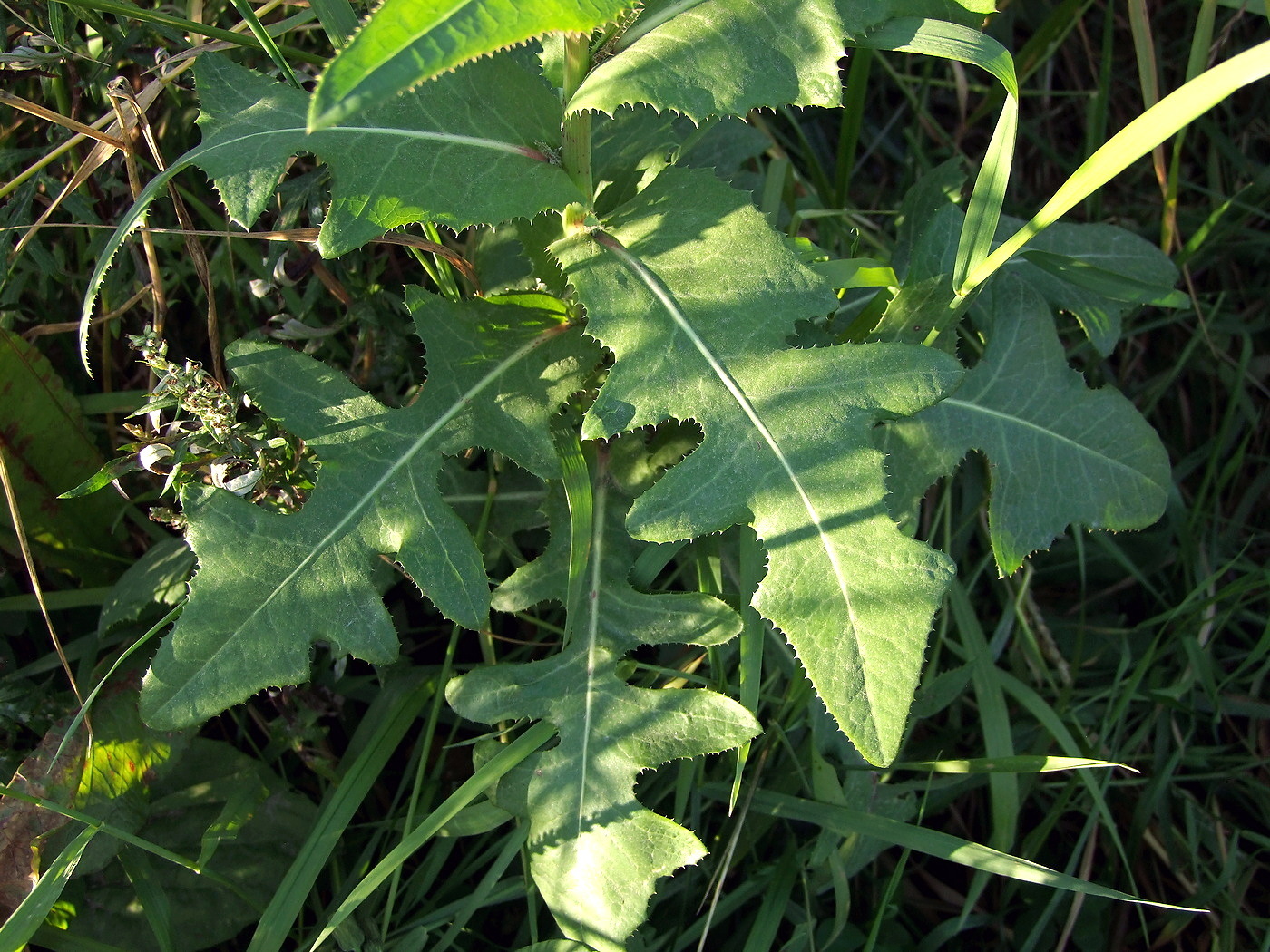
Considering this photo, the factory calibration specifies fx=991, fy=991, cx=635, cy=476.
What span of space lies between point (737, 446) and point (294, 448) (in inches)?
39.1

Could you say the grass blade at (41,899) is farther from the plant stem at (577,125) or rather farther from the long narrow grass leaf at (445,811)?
the plant stem at (577,125)

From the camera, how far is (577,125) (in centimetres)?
184

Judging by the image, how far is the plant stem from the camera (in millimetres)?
1765

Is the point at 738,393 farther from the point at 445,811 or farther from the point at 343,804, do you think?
the point at 343,804

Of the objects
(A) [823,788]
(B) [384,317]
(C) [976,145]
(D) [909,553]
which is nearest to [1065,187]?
(D) [909,553]

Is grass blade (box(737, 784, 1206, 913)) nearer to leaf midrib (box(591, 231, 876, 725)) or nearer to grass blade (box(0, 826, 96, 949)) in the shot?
leaf midrib (box(591, 231, 876, 725))

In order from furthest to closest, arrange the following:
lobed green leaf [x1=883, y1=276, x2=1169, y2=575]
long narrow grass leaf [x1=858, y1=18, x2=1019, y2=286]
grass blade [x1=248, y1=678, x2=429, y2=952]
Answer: lobed green leaf [x1=883, y1=276, x2=1169, y2=575] → grass blade [x1=248, y1=678, x2=429, y2=952] → long narrow grass leaf [x1=858, y1=18, x2=1019, y2=286]

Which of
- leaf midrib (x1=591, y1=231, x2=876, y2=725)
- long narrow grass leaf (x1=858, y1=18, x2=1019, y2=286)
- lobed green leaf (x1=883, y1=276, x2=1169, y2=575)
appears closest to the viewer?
leaf midrib (x1=591, y1=231, x2=876, y2=725)

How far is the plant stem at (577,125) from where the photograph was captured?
1765mm

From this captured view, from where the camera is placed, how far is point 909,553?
5.65 feet

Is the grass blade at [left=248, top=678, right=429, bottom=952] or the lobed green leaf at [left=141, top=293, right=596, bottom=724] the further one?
the grass blade at [left=248, top=678, right=429, bottom=952]

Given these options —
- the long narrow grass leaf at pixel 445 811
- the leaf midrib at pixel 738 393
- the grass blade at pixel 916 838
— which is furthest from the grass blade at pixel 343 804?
the leaf midrib at pixel 738 393

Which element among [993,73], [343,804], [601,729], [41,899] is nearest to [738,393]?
[601,729]

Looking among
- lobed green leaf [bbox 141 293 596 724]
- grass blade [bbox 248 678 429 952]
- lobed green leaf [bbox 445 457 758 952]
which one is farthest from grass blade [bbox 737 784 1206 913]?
lobed green leaf [bbox 141 293 596 724]
